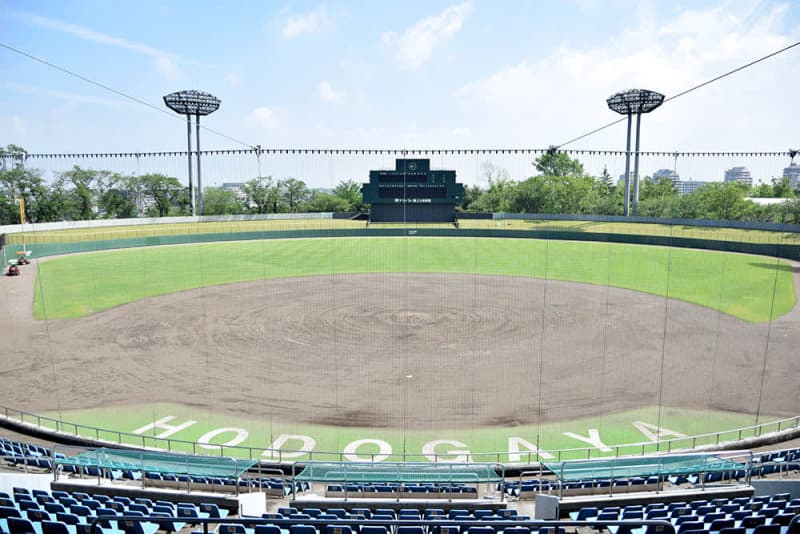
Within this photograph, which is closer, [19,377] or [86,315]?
[19,377]

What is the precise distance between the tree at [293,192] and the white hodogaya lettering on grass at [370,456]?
8111 cm

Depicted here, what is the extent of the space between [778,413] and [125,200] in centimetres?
8649

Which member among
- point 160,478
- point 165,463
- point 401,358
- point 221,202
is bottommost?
point 401,358

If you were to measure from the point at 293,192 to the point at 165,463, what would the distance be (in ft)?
285

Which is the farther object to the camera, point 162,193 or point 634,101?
point 162,193

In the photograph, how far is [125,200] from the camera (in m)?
81.9

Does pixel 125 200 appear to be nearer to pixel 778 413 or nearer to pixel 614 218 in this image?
pixel 614 218

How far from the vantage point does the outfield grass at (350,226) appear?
164 ft

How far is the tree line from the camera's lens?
66.1 m

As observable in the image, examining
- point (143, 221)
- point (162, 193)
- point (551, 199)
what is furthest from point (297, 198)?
point (551, 199)

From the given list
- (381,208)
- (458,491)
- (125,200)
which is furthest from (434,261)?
(125,200)

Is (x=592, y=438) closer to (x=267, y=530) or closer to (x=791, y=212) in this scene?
(x=267, y=530)

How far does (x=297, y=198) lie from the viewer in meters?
94.2

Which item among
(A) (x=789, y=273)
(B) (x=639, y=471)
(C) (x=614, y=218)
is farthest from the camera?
(C) (x=614, y=218)
